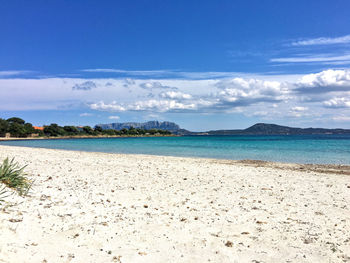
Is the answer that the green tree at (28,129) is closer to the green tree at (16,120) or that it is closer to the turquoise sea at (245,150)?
the green tree at (16,120)

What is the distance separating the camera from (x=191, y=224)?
635 centimetres

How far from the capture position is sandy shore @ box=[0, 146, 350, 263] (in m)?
4.83

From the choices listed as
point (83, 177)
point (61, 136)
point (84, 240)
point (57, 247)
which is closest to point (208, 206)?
point (84, 240)

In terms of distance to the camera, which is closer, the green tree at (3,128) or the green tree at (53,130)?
the green tree at (3,128)

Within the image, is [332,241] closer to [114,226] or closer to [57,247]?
[114,226]

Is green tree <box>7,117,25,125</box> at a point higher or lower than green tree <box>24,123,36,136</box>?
higher

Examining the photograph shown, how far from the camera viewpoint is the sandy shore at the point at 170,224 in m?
4.83

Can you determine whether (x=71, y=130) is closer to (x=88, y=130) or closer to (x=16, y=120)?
(x=88, y=130)

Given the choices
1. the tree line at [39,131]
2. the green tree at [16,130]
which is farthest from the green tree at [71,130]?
the green tree at [16,130]

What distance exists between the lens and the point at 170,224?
20.7 feet

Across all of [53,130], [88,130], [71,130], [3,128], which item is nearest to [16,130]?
[3,128]

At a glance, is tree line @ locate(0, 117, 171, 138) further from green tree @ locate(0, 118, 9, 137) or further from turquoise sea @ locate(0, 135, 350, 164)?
turquoise sea @ locate(0, 135, 350, 164)

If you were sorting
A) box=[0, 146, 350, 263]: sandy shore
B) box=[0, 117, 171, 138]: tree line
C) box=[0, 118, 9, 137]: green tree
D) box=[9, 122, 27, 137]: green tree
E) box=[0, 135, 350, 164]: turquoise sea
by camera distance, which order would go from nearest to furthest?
box=[0, 146, 350, 263]: sandy shore, box=[0, 135, 350, 164]: turquoise sea, box=[0, 118, 9, 137]: green tree, box=[0, 117, 171, 138]: tree line, box=[9, 122, 27, 137]: green tree

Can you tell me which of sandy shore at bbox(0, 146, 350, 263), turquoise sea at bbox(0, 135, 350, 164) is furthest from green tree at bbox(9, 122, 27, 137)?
sandy shore at bbox(0, 146, 350, 263)
